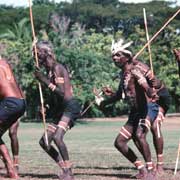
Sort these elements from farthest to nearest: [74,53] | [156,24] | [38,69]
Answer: [156,24]
[74,53]
[38,69]

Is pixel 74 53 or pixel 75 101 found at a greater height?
pixel 75 101

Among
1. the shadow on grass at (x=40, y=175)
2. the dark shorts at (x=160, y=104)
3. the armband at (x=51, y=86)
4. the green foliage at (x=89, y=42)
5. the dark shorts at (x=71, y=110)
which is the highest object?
the armband at (x=51, y=86)

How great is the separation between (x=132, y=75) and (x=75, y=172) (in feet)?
7.11

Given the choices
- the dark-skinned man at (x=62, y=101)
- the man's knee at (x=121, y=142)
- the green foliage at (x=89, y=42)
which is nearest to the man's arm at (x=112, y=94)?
the dark-skinned man at (x=62, y=101)

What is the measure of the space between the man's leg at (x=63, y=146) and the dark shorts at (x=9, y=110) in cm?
65

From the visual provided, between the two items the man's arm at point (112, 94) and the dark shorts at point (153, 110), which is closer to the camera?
the man's arm at point (112, 94)

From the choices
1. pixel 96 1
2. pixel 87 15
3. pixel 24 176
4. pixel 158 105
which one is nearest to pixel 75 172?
pixel 24 176

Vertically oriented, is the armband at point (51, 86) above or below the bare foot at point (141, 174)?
above

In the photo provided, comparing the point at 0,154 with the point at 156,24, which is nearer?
the point at 0,154

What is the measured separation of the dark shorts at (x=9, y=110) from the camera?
33.6 ft

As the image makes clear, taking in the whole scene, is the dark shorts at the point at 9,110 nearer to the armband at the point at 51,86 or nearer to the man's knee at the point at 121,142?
the armband at the point at 51,86

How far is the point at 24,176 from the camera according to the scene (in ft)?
35.7

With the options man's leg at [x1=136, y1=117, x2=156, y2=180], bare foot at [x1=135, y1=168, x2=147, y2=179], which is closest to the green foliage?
man's leg at [x1=136, y1=117, x2=156, y2=180]

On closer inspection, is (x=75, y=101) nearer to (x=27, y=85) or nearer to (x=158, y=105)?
(x=158, y=105)
